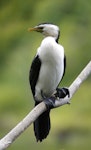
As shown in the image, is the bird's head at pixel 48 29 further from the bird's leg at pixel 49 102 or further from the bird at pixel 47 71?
the bird's leg at pixel 49 102

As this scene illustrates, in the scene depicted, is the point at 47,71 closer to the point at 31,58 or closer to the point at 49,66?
the point at 49,66

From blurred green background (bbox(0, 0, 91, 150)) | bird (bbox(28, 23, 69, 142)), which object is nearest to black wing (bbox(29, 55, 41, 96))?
bird (bbox(28, 23, 69, 142))

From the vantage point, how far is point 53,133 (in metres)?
3.28

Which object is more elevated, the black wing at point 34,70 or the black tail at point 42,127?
the black wing at point 34,70

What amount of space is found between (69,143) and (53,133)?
178 millimetres

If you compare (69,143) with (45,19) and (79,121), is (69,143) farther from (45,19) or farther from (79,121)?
(45,19)

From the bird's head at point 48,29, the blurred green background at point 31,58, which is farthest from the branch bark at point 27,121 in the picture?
the blurred green background at point 31,58

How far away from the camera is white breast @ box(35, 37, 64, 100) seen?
1525 millimetres

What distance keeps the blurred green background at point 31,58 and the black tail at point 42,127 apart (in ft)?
4.47

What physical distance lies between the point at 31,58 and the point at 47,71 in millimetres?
1928

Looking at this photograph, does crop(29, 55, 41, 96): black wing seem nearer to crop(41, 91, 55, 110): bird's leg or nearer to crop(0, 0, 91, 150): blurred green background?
crop(41, 91, 55, 110): bird's leg

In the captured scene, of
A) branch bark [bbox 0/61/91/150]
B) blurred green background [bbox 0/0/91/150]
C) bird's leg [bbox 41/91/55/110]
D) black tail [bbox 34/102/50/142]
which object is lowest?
blurred green background [bbox 0/0/91/150]

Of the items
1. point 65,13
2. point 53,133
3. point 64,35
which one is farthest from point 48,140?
point 65,13

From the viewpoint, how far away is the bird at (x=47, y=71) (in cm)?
152
